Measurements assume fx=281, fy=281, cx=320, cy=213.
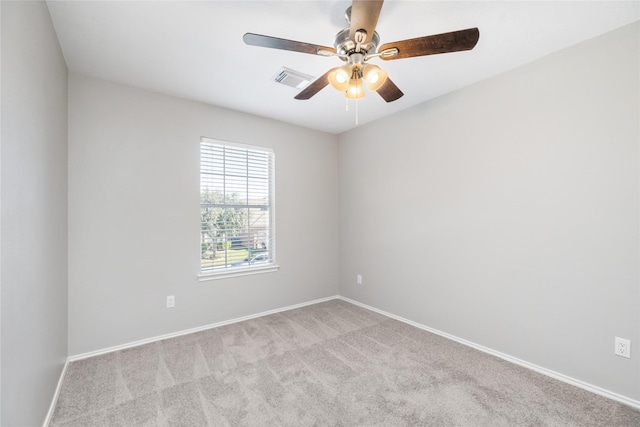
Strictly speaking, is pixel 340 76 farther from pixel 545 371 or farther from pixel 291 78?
pixel 545 371

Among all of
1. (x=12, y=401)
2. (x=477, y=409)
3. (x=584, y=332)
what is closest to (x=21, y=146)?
(x=12, y=401)

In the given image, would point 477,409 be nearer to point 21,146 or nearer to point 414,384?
point 414,384

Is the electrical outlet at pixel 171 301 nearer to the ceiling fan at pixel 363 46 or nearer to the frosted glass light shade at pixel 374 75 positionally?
the ceiling fan at pixel 363 46

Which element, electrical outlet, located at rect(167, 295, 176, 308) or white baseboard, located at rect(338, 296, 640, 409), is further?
electrical outlet, located at rect(167, 295, 176, 308)

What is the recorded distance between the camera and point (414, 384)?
2137 mm

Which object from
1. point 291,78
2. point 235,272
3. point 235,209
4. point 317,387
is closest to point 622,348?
point 317,387

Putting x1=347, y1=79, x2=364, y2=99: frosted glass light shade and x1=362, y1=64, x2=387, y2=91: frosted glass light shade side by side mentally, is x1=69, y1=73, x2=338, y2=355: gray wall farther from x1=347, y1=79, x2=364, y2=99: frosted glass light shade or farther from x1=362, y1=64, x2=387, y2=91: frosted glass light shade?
x1=362, y1=64, x2=387, y2=91: frosted glass light shade

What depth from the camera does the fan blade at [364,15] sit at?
1280 mm

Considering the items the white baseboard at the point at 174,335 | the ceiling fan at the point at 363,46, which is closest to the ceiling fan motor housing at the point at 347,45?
the ceiling fan at the point at 363,46

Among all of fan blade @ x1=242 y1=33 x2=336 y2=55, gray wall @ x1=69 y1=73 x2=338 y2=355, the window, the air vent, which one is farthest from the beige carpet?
the air vent

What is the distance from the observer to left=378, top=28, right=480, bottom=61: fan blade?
142 cm

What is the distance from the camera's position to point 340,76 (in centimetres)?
182

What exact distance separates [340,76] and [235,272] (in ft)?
8.35

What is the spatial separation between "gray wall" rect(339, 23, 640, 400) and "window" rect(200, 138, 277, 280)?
5.36 ft
